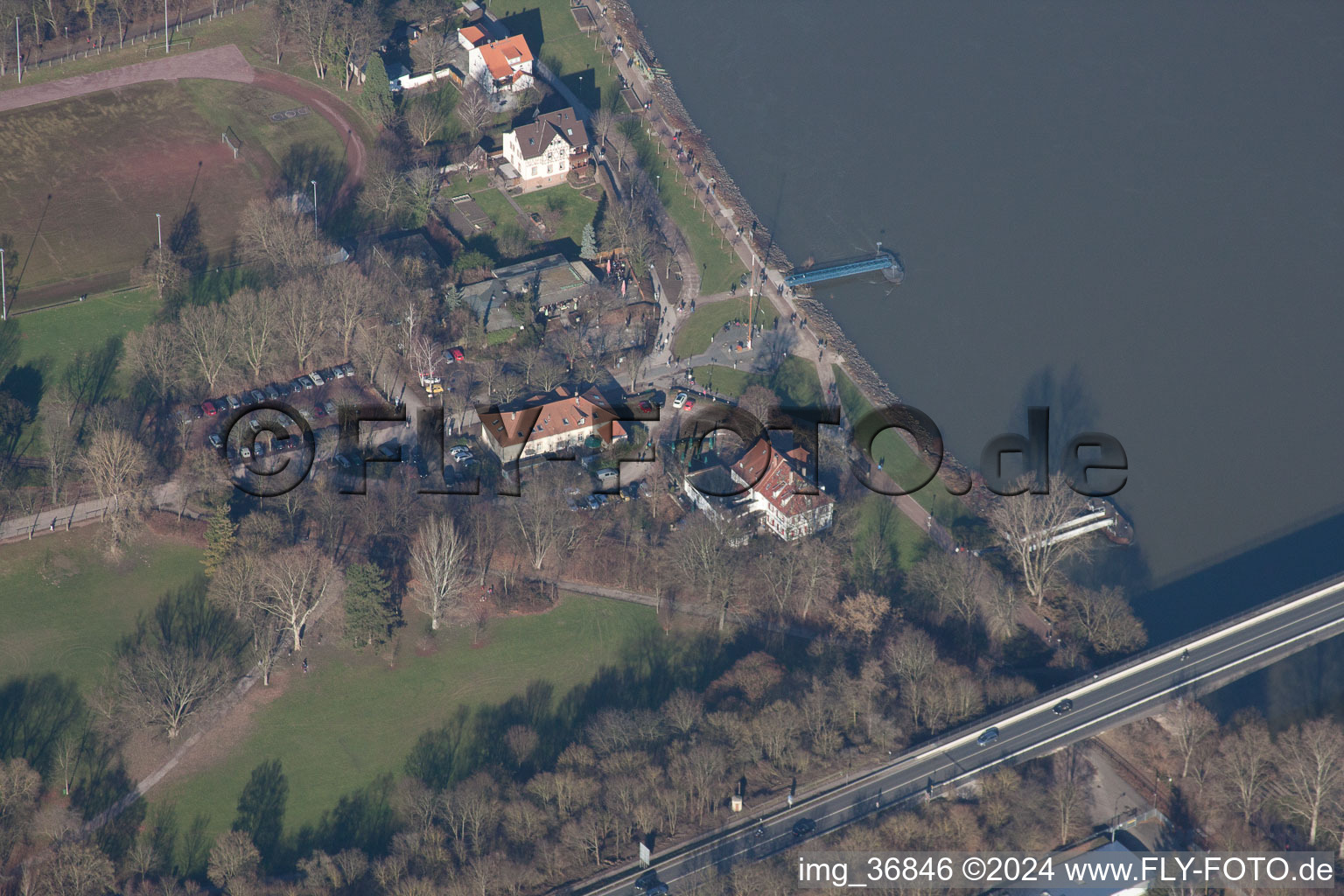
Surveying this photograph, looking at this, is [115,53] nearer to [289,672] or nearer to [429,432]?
[429,432]

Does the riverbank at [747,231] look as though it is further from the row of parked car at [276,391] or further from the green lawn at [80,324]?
the green lawn at [80,324]

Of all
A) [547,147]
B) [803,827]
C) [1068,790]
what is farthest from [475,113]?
[1068,790]

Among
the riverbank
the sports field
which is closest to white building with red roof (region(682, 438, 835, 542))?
the riverbank

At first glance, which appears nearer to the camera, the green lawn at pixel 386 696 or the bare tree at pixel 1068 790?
the bare tree at pixel 1068 790

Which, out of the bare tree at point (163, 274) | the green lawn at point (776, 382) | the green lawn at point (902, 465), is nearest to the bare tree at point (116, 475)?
the bare tree at point (163, 274)

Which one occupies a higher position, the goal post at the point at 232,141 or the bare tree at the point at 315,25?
the bare tree at the point at 315,25

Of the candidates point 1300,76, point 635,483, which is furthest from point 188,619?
point 1300,76
